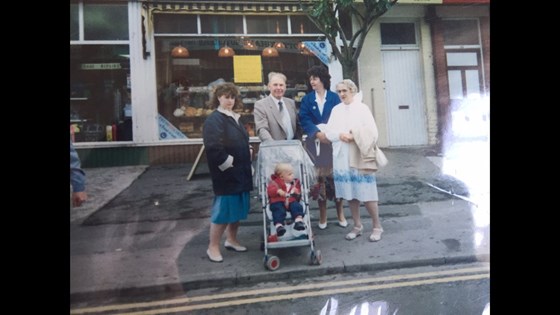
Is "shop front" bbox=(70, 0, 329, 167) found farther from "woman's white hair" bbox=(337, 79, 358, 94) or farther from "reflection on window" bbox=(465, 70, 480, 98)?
"reflection on window" bbox=(465, 70, 480, 98)

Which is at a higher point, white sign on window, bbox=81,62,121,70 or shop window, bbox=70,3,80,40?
shop window, bbox=70,3,80,40

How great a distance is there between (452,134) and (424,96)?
383mm

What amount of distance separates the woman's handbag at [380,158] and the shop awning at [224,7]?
1189mm

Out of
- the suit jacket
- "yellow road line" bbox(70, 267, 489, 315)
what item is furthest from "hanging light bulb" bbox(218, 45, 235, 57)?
"yellow road line" bbox(70, 267, 489, 315)

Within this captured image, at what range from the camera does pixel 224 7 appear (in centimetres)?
275

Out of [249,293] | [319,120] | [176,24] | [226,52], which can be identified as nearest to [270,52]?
[226,52]

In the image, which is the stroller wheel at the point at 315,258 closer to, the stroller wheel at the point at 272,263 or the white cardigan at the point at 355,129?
the stroller wheel at the point at 272,263

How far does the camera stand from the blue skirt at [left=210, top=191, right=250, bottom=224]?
106 inches

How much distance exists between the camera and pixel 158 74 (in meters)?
2.70

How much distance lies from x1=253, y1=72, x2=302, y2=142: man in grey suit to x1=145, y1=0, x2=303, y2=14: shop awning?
1.63ft

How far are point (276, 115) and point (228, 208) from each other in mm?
761

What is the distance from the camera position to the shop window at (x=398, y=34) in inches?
114
